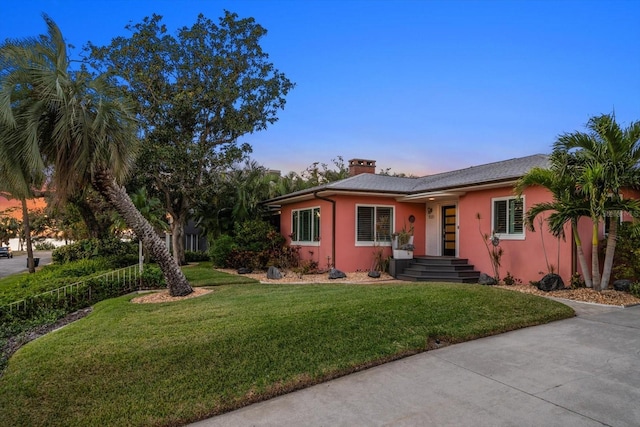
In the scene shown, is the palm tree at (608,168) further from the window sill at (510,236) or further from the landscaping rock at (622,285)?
the window sill at (510,236)

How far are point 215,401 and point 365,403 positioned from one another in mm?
1496

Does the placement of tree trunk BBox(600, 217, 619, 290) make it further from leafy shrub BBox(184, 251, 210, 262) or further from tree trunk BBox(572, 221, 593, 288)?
leafy shrub BBox(184, 251, 210, 262)

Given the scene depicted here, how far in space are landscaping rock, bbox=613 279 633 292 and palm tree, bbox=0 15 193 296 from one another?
11320 mm

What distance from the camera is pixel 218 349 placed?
4.82m

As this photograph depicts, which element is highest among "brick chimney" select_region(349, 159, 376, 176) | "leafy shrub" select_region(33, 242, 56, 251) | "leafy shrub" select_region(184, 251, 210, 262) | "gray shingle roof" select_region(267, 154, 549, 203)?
"brick chimney" select_region(349, 159, 376, 176)

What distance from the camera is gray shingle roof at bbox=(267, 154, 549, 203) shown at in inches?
449

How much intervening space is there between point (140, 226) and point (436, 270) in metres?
8.54

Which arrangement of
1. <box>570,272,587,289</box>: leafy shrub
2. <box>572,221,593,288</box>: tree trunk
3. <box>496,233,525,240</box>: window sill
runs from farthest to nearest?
<box>496,233,525,240</box>: window sill → <box>570,272,587,289</box>: leafy shrub → <box>572,221,593,288</box>: tree trunk

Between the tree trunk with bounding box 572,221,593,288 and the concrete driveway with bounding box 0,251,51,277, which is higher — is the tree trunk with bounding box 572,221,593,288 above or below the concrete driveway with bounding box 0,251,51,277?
above

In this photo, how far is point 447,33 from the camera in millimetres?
11594

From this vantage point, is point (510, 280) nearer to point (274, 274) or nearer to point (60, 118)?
point (274, 274)

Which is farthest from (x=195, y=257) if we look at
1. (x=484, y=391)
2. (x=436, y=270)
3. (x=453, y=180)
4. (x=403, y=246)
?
(x=484, y=391)

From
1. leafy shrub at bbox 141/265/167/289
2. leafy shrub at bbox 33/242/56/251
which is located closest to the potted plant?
leafy shrub at bbox 141/265/167/289

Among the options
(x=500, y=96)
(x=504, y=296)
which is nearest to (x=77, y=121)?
(x=504, y=296)
